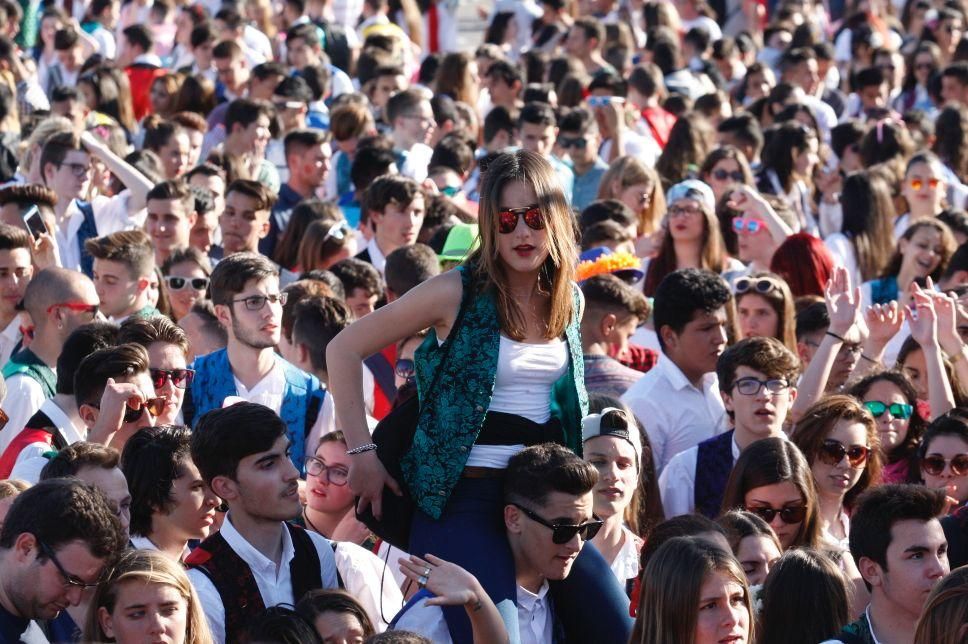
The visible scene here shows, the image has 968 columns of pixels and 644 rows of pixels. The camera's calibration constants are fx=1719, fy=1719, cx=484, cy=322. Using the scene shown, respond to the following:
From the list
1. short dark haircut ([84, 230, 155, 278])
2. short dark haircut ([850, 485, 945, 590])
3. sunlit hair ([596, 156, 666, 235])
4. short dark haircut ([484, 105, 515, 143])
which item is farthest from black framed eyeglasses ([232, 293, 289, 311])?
short dark haircut ([484, 105, 515, 143])

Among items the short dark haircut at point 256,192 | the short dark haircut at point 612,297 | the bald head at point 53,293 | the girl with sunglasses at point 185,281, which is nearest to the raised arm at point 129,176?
the short dark haircut at point 256,192

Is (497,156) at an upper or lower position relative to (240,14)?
upper

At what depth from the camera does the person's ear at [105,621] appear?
446 cm

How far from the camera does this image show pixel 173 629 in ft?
14.3

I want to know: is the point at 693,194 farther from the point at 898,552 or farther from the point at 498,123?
the point at 898,552

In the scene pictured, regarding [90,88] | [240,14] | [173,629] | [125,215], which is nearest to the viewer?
[173,629]

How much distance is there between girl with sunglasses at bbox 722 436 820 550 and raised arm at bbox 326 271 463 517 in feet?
6.10

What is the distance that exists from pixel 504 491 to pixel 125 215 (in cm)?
575

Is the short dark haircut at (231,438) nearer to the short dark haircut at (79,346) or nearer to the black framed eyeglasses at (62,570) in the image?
the black framed eyeglasses at (62,570)

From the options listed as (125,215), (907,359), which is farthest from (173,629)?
(125,215)

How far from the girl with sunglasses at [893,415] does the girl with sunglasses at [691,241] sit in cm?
225

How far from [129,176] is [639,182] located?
3.05 m

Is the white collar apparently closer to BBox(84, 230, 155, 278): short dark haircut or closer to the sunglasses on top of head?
the sunglasses on top of head

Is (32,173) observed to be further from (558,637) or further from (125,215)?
(558,637)
